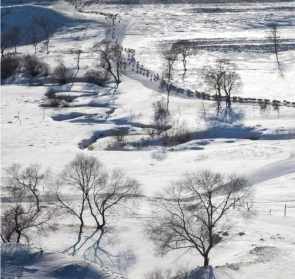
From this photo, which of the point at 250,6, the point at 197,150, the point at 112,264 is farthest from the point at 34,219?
the point at 250,6

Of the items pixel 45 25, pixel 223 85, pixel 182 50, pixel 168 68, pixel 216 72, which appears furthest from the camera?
pixel 45 25

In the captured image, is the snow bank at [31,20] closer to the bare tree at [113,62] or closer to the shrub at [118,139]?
the bare tree at [113,62]

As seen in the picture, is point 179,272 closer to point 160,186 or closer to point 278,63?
point 160,186

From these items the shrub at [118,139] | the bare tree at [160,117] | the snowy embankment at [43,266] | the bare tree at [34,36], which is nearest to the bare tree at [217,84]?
the bare tree at [160,117]

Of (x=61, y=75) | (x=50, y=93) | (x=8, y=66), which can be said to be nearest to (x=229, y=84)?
(x=50, y=93)

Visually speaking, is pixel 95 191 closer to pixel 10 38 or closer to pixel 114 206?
pixel 114 206

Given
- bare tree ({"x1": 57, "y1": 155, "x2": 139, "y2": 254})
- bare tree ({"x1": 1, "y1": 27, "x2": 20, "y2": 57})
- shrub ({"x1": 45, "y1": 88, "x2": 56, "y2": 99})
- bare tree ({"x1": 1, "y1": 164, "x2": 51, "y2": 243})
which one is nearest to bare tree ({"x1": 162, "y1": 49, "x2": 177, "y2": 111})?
shrub ({"x1": 45, "y1": 88, "x2": 56, "y2": 99})

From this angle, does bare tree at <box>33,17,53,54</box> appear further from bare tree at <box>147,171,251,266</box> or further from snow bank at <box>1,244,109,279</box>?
snow bank at <box>1,244,109,279</box>
